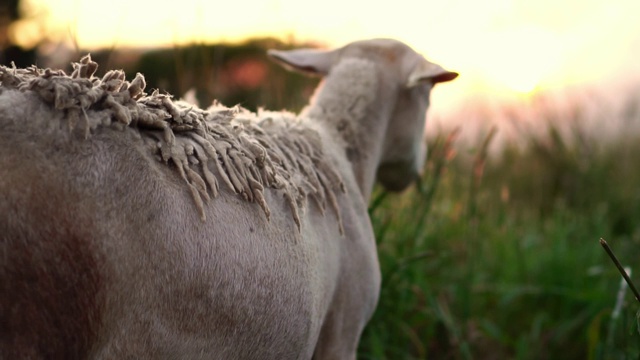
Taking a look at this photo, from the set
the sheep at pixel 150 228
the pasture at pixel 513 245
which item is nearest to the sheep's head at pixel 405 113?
the pasture at pixel 513 245

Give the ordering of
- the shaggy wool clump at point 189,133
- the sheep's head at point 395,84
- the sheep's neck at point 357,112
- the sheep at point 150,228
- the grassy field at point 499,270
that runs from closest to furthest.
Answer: the sheep at point 150,228 → the shaggy wool clump at point 189,133 → the sheep's neck at point 357,112 → the sheep's head at point 395,84 → the grassy field at point 499,270

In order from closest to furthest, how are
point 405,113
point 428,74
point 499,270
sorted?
1. point 428,74
2. point 405,113
3. point 499,270

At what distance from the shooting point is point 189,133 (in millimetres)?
2555

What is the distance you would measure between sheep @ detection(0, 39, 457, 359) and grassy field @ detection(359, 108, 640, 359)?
1356mm

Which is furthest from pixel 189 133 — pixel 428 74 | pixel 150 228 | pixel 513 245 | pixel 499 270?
pixel 513 245

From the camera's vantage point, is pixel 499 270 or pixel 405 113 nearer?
pixel 405 113

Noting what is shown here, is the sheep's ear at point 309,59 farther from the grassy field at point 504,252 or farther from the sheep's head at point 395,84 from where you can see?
the grassy field at point 504,252

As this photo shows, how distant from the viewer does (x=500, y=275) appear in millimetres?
5656

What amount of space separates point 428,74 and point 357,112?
414 millimetres

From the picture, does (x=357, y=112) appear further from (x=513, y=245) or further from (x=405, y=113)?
(x=513, y=245)

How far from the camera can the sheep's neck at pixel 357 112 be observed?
4.07 metres

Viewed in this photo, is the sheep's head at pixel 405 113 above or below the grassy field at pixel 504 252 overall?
above

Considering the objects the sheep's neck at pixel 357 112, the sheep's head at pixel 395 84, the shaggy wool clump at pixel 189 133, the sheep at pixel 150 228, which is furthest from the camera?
the sheep's head at pixel 395 84

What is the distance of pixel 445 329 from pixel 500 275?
3.73ft
